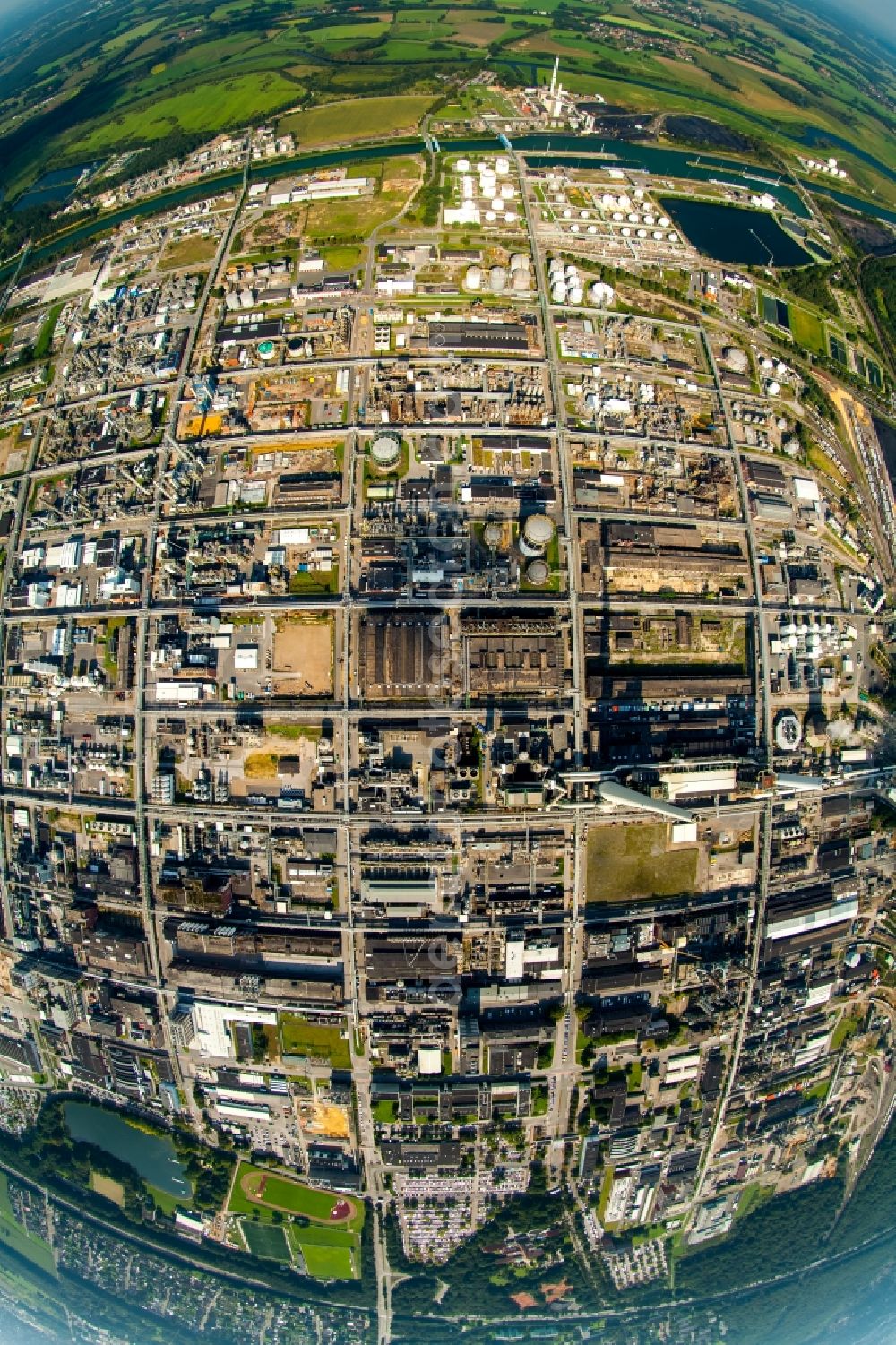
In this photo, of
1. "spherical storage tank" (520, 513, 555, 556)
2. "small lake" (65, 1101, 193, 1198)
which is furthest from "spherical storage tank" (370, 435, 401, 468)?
"small lake" (65, 1101, 193, 1198)

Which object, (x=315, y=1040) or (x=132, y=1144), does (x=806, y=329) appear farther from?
(x=132, y=1144)

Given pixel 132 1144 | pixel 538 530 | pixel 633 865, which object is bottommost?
pixel 132 1144

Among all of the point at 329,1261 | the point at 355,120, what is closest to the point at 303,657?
the point at 329,1261

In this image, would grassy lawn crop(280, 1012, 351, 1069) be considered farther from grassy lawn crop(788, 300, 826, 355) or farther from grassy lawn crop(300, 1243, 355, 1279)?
grassy lawn crop(788, 300, 826, 355)

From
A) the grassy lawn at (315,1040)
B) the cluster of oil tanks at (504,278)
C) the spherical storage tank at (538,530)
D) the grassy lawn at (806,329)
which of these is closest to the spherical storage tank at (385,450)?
the spherical storage tank at (538,530)

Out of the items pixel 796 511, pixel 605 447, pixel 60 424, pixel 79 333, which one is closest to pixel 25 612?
pixel 60 424

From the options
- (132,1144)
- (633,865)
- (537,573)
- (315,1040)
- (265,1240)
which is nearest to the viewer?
(315,1040)

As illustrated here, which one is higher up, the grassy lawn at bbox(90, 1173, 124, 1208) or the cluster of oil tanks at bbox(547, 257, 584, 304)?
the cluster of oil tanks at bbox(547, 257, 584, 304)
